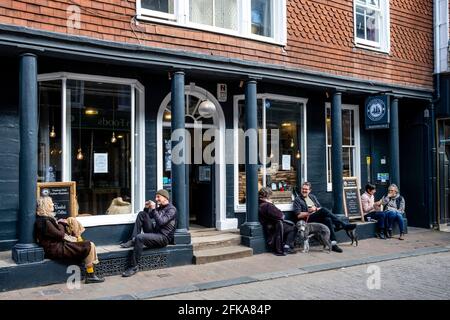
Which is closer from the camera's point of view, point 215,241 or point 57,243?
point 57,243

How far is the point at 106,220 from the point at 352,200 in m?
6.15

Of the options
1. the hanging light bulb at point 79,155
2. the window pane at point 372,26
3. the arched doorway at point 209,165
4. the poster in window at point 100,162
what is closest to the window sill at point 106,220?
the poster in window at point 100,162

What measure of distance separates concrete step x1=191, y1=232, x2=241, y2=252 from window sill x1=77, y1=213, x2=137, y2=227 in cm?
127

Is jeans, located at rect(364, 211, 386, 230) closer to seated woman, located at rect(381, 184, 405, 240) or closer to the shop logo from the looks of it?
seated woman, located at rect(381, 184, 405, 240)

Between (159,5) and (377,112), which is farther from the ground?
(159,5)

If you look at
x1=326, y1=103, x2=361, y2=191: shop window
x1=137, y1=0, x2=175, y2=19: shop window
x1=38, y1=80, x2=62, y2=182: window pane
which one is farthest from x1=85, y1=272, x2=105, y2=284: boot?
x1=326, y1=103, x2=361, y2=191: shop window

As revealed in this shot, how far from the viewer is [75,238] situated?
7172 millimetres

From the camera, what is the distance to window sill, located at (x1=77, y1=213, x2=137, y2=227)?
821 centimetres

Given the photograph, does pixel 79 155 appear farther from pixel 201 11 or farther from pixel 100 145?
pixel 201 11

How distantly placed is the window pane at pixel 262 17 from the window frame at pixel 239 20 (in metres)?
0.11

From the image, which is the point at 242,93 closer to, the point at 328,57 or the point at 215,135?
the point at 215,135

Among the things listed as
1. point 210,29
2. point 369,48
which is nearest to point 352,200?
point 369,48

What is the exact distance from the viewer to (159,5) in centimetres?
866

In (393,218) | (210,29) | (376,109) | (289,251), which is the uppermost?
(210,29)
